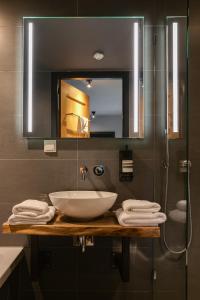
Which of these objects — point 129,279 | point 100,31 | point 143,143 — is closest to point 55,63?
point 100,31

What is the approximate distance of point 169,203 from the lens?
5.49 feet

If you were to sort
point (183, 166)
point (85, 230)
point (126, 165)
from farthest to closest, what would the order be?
point (126, 165) → point (85, 230) → point (183, 166)

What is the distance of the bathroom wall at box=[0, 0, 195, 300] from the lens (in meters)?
1.94

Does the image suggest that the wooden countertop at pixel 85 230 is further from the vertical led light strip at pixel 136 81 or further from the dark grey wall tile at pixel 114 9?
the dark grey wall tile at pixel 114 9

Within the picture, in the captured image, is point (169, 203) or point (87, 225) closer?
point (87, 225)

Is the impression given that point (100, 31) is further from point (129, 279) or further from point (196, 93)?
point (129, 279)

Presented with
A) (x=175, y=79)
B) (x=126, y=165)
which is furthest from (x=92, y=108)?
(x=175, y=79)

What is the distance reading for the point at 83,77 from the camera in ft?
6.48

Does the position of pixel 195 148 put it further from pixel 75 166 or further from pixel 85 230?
pixel 85 230

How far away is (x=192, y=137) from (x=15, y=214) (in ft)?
4.06

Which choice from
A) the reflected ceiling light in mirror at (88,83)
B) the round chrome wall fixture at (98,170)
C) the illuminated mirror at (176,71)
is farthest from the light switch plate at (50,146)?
the illuminated mirror at (176,71)

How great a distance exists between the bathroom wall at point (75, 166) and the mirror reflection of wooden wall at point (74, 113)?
0.24ft

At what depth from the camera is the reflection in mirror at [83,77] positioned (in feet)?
6.41

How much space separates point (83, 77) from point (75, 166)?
2.11ft
